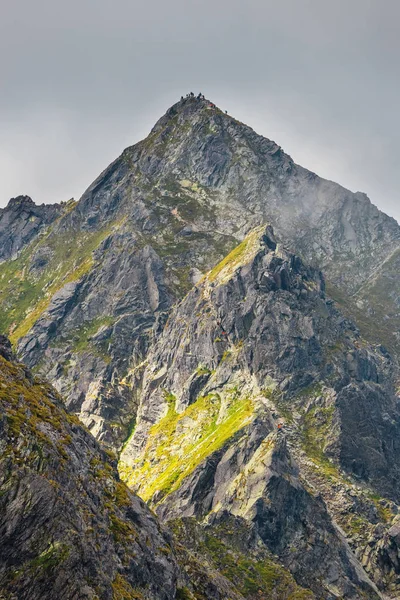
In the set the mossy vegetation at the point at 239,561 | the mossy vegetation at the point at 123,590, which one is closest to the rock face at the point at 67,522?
the mossy vegetation at the point at 123,590

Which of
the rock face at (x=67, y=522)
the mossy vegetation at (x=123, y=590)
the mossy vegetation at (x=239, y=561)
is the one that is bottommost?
the mossy vegetation at (x=239, y=561)

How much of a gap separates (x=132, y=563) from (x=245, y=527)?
276ft

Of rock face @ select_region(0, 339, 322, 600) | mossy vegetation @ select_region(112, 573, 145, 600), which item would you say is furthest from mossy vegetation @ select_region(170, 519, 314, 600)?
mossy vegetation @ select_region(112, 573, 145, 600)

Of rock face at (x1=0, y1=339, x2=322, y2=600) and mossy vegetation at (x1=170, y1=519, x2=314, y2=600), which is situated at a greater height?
rock face at (x1=0, y1=339, x2=322, y2=600)

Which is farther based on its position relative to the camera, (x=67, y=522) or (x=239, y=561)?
(x=239, y=561)

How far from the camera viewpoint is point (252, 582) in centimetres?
12012

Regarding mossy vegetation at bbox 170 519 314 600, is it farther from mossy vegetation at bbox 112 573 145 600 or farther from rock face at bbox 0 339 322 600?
mossy vegetation at bbox 112 573 145 600

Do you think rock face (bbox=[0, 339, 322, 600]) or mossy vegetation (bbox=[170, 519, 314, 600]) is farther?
mossy vegetation (bbox=[170, 519, 314, 600])

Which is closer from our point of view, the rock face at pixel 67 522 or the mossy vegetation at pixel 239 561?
the rock face at pixel 67 522

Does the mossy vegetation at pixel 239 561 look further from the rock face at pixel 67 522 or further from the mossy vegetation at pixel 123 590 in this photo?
the mossy vegetation at pixel 123 590

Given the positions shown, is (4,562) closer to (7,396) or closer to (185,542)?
(7,396)

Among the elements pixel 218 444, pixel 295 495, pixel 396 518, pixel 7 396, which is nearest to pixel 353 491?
pixel 396 518

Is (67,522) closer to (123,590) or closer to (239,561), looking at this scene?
(123,590)

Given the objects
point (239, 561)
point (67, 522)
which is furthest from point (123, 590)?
point (239, 561)
